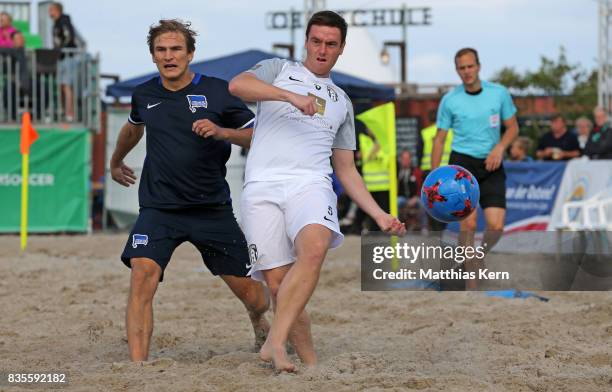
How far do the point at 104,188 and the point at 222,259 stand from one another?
12735 mm

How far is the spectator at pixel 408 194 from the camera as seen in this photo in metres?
17.7

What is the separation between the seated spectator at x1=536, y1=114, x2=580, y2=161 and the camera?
15.2 metres

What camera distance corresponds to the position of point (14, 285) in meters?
9.95

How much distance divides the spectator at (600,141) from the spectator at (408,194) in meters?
3.67

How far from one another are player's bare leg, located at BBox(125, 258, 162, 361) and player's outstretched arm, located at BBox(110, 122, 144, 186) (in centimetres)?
78

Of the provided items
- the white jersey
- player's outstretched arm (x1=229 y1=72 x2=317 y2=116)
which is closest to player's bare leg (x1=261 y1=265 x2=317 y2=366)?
the white jersey

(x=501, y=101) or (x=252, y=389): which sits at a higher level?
(x=501, y=101)

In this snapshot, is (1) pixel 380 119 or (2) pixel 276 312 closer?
(2) pixel 276 312

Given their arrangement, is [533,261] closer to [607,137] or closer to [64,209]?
[607,137]

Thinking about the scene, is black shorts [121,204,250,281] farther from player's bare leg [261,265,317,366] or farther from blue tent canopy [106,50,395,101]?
blue tent canopy [106,50,395,101]

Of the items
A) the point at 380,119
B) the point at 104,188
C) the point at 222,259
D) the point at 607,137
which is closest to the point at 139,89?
the point at 222,259

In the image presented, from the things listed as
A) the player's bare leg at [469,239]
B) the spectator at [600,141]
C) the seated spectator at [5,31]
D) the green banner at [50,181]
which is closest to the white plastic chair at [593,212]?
the spectator at [600,141]

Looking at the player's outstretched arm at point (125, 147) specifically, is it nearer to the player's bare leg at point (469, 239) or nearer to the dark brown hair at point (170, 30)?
the dark brown hair at point (170, 30)

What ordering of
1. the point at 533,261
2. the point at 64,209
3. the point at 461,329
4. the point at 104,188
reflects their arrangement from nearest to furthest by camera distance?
the point at 461,329, the point at 533,261, the point at 64,209, the point at 104,188
